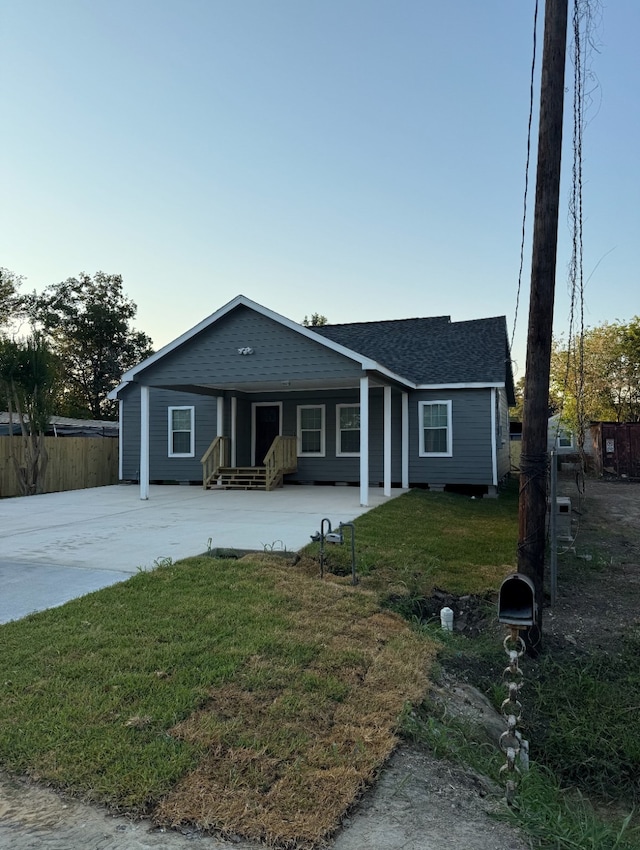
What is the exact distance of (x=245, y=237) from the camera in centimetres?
1420

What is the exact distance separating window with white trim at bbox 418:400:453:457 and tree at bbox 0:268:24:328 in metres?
24.5

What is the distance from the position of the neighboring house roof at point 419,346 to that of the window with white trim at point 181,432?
5.81 feet

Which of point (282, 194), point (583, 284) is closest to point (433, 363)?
point (282, 194)

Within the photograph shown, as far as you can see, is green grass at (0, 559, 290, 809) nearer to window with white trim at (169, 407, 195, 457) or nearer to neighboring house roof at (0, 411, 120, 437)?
window with white trim at (169, 407, 195, 457)

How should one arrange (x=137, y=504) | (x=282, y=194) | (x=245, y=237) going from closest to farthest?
(x=137, y=504) → (x=282, y=194) → (x=245, y=237)

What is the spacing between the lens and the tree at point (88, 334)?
2895 centimetres

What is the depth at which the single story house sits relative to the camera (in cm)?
1171

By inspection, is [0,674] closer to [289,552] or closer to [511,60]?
[289,552]

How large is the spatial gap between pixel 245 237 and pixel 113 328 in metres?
18.4

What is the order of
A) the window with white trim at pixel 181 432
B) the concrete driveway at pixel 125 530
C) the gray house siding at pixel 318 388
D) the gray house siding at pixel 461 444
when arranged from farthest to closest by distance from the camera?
the window with white trim at pixel 181 432 < the gray house siding at pixel 461 444 < the gray house siding at pixel 318 388 < the concrete driveway at pixel 125 530

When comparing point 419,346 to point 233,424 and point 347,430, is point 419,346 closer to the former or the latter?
point 347,430

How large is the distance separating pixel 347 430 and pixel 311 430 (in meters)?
1.08

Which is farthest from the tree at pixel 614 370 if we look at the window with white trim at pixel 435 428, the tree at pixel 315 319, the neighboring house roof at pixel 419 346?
the tree at pixel 315 319

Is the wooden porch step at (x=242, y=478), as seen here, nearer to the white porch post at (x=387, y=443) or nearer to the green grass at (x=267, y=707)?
the white porch post at (x=387, y=443)
